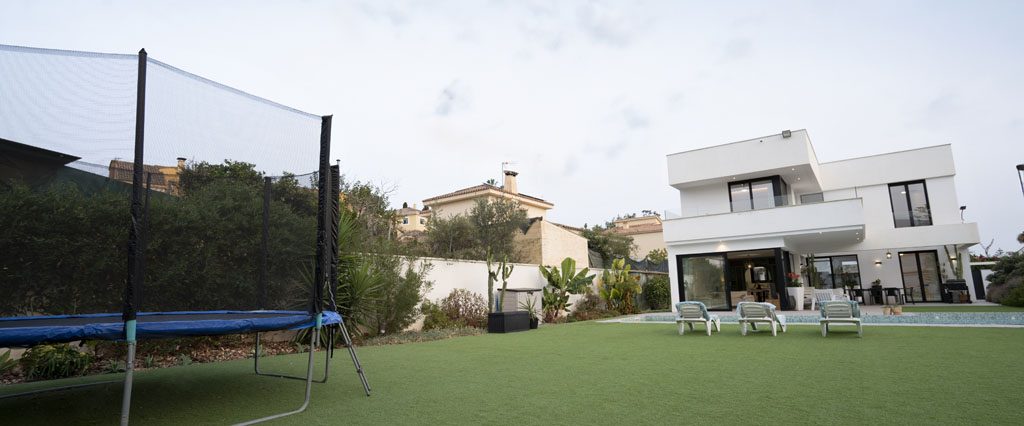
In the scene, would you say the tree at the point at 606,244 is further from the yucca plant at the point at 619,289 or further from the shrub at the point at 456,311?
the shrub at the point at 456,311

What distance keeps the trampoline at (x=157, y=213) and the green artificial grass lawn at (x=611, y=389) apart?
600 mm

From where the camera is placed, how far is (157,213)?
4.75 metres

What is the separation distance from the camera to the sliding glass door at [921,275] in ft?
63.0

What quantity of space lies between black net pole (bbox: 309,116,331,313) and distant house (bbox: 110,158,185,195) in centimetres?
120

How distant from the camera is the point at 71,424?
3.65m

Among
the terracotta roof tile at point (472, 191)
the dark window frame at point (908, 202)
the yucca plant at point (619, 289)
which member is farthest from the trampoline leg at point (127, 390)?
the terracotta roof tile at point (472, 191)

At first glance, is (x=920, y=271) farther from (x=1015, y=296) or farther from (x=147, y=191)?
(x=147, y=191)

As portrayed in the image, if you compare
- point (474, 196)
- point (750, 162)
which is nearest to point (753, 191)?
point (750, 162)

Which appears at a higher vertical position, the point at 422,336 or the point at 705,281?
the point at 705,281

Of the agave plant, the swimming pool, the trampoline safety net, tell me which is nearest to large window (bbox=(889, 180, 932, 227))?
the swimming pool

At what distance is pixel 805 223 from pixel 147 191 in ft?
56.9

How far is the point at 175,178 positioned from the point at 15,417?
2.22 m

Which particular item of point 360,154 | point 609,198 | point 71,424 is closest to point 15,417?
point 71,424

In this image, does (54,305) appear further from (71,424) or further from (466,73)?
(466,73)
